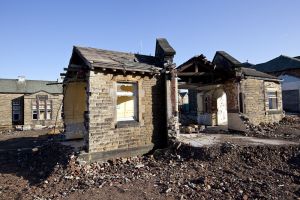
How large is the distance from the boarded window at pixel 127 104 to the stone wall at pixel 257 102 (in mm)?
8177

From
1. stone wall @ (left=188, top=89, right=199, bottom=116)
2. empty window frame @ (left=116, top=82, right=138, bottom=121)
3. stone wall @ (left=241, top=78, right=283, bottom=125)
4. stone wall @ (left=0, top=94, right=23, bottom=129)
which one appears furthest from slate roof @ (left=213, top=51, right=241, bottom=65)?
stone wall @ (left=0, top=94, right=23, bottom=129)

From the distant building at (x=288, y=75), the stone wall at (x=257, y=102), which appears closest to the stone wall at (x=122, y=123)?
the stone wall at (x=257, y=102)

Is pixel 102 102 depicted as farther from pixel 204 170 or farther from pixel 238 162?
pixel 238 162

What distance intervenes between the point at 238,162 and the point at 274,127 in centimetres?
905

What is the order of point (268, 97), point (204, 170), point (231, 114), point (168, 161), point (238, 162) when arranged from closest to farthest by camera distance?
point (204, 170)
point (238, 162)
point (168, 161)
point (231, 114)
point (268, 97)

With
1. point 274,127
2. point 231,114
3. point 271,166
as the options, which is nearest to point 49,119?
point 231,114

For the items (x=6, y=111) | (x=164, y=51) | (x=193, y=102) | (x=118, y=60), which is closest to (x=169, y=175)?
(x=118, y=60)

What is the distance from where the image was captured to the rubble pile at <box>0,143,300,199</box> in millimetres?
7340

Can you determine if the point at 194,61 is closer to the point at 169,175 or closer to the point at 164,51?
the point at 164,51

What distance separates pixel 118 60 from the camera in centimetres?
1168

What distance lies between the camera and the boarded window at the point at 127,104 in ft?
38.1

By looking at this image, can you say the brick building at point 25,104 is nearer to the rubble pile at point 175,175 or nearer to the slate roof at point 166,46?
the slate roof at point 166,46

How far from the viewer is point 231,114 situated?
16.2 m

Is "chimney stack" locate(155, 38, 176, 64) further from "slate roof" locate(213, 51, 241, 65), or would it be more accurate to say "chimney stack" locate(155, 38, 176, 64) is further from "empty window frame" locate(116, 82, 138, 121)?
"slate roof" locate(213, 51, 241, 65)
